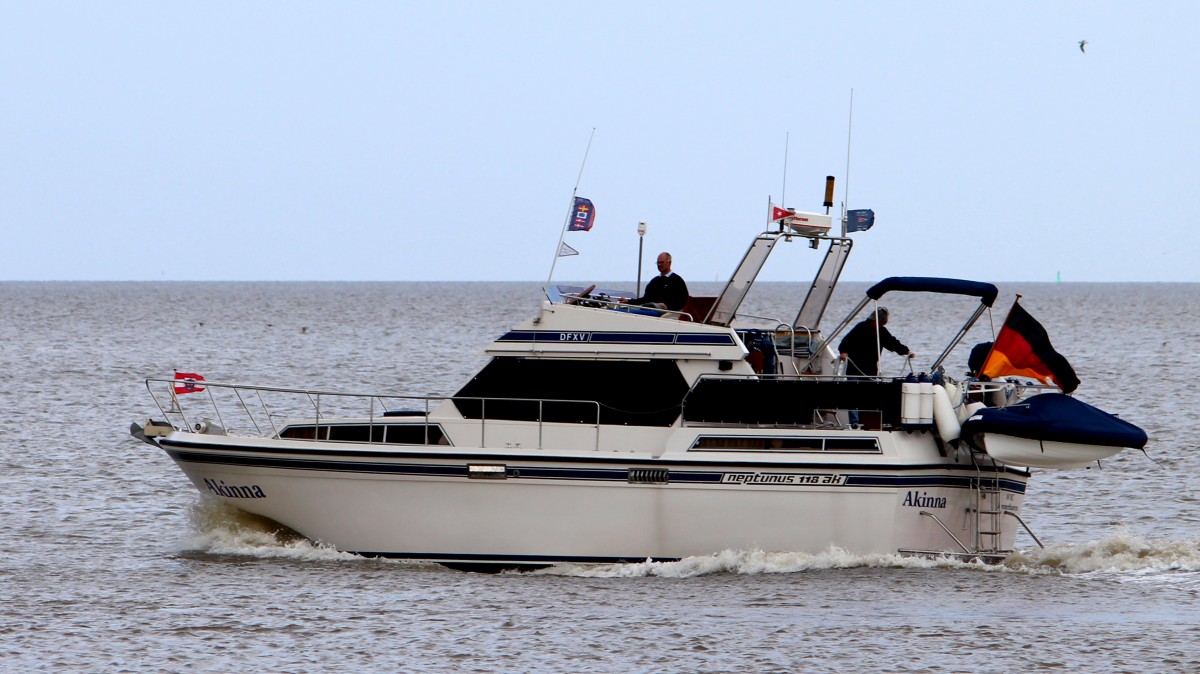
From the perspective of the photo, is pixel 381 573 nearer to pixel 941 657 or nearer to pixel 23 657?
pixel 23 657

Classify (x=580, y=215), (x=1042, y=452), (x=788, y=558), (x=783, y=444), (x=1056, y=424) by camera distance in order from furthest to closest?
(x=580, y=215)
(x=783, y=444)
(x=788, y=558)
(x=1042, y=452)
(x=1056, y=424)

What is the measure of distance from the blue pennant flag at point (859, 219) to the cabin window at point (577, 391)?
8.41 feet

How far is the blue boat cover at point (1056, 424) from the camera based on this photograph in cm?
1456

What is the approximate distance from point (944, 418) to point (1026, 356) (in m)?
1.04

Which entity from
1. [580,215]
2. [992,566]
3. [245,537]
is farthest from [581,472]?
[992,566]

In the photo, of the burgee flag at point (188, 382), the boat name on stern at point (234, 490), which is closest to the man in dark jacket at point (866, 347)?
the boat name on stern at point (234, 490)

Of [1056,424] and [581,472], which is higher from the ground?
[1056,424]

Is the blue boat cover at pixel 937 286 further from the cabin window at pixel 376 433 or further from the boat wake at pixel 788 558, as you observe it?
the cabin window at pixel 376 433

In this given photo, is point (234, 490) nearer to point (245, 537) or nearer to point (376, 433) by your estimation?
point (245, 537)

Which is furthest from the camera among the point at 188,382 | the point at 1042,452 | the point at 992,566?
the point at 992,566

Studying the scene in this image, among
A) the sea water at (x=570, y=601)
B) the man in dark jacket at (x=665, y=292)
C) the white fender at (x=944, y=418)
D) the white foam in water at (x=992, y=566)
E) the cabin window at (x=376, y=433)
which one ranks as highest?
the man in dark jacket at (x=665, y=292)

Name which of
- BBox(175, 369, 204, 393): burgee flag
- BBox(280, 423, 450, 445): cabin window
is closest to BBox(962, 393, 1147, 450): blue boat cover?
BBox(280, 423, 450, 445): cabin window

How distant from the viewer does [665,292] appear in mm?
16062

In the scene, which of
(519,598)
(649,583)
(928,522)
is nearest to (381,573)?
(519,598)
